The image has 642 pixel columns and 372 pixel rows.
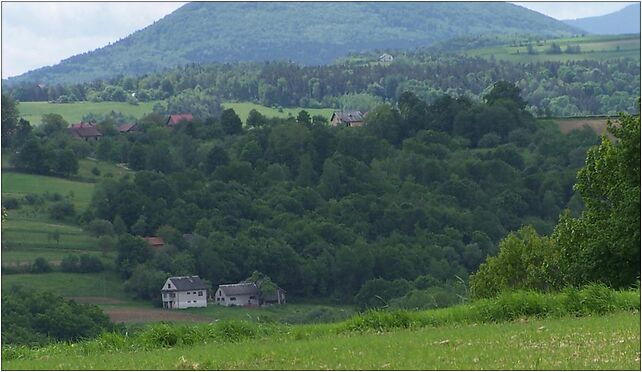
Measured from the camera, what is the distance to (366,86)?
167375 mm

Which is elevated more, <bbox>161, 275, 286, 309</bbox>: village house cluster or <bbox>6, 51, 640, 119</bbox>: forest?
<bbox>6, 51, 640, 119</bbox>: forest

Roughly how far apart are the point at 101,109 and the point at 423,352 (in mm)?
147005

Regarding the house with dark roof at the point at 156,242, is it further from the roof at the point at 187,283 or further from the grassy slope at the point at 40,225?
the roof at the point at 187,283

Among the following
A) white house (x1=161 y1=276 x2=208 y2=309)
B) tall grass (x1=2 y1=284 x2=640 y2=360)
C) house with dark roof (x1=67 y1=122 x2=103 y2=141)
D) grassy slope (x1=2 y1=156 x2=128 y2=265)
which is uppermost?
tall grass (x1=2 y1=284 x2=640 y2=360)

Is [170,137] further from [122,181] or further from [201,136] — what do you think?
[122,181]

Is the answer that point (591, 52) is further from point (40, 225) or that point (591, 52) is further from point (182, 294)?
point (182, 294)

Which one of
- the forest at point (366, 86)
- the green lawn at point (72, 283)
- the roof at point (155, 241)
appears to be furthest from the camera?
the forest at point (366, 86)

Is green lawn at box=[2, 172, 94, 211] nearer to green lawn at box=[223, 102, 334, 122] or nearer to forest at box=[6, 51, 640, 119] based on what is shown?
green lawn at box=[223, 102, 334, 122]

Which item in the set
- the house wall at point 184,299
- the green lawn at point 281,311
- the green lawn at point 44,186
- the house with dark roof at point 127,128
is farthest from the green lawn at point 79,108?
the green lawn at point 281,311

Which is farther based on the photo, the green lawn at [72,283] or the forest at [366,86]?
the forest at [366,86]

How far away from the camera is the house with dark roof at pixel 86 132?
117175mm

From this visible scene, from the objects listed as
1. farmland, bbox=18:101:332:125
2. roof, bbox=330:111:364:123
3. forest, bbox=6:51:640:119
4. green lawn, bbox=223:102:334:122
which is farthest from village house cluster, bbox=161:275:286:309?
forest, bbox=6:51:640:119

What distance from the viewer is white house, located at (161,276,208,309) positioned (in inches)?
2650

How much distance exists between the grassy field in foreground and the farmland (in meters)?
130
